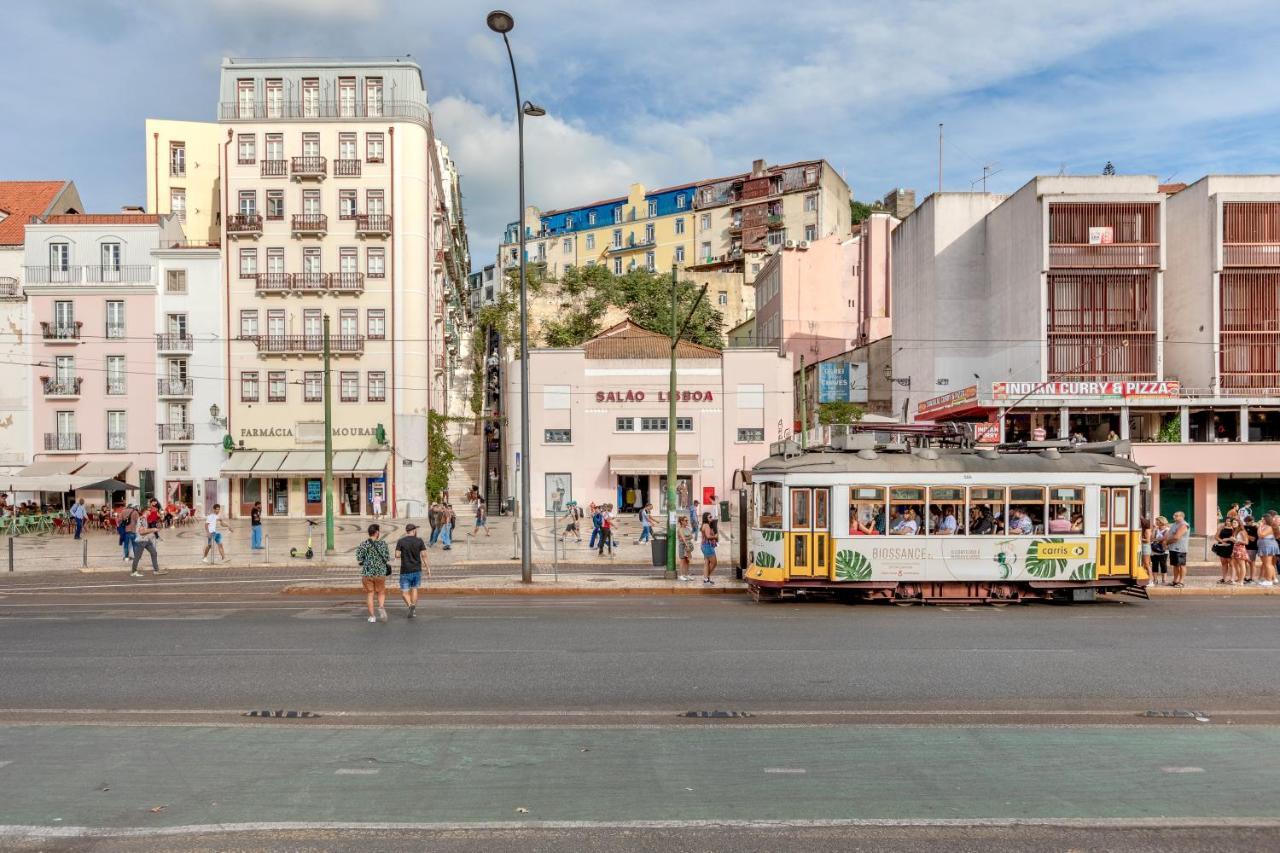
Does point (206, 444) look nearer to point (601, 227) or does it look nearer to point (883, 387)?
point (883, 387)

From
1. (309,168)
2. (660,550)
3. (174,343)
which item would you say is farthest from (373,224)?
(660,550)

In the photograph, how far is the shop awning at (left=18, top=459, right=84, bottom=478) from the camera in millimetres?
45250

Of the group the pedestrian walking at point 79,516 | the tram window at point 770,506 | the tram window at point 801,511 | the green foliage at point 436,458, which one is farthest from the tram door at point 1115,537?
the green foliage at point 436,458

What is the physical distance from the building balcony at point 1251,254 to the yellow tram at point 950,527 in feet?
86.5

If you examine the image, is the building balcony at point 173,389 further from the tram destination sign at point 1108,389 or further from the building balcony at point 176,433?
the tram destination sign at point 1108,389

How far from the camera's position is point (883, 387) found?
184 feet

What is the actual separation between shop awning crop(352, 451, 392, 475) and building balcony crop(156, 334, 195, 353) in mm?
9840

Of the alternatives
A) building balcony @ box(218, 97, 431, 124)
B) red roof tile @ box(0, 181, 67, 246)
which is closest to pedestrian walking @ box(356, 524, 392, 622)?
building balcony @ box(218, 97, 431, 124)

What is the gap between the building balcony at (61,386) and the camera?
47.7m

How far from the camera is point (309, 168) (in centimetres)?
4909

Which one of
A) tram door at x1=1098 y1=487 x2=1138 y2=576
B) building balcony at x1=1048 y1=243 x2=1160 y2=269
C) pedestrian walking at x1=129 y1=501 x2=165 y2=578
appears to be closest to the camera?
tram door at x1=1098 y1=487 x2=1138 y2=576

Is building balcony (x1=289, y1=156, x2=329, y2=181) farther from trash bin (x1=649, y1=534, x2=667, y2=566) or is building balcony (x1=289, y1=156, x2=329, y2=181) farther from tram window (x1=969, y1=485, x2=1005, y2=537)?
tram window (x1=969, y1=485, x2=1005, y2=537)

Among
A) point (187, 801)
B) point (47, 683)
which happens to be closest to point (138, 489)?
point (47, 683)

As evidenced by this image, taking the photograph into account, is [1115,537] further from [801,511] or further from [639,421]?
[639,421]
